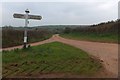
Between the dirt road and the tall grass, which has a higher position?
the tall grass

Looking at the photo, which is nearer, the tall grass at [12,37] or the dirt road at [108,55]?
the dirt road at [108,55]

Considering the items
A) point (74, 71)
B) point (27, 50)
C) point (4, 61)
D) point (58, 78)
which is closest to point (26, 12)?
point (27, 50)

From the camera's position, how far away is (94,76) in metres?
9.57

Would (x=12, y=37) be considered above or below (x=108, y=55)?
above

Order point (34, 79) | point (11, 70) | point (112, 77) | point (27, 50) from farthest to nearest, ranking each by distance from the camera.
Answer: point (27, 50), point (11, 70), point (112, 77), point (34, 79)

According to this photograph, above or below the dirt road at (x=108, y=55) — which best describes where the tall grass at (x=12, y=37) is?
above

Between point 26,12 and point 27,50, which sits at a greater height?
point 26,12

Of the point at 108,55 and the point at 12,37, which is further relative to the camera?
the point at 12,37

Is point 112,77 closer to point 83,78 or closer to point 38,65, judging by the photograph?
point 83,78

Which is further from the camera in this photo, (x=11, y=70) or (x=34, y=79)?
(x=11, y=70)

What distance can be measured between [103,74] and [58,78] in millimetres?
1906

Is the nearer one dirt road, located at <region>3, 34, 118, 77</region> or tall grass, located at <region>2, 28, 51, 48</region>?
dirt road, located at <region>3, 34, 118, 77</region>

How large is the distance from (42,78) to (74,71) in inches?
67.1

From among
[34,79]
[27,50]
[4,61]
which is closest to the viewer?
[34,79]
